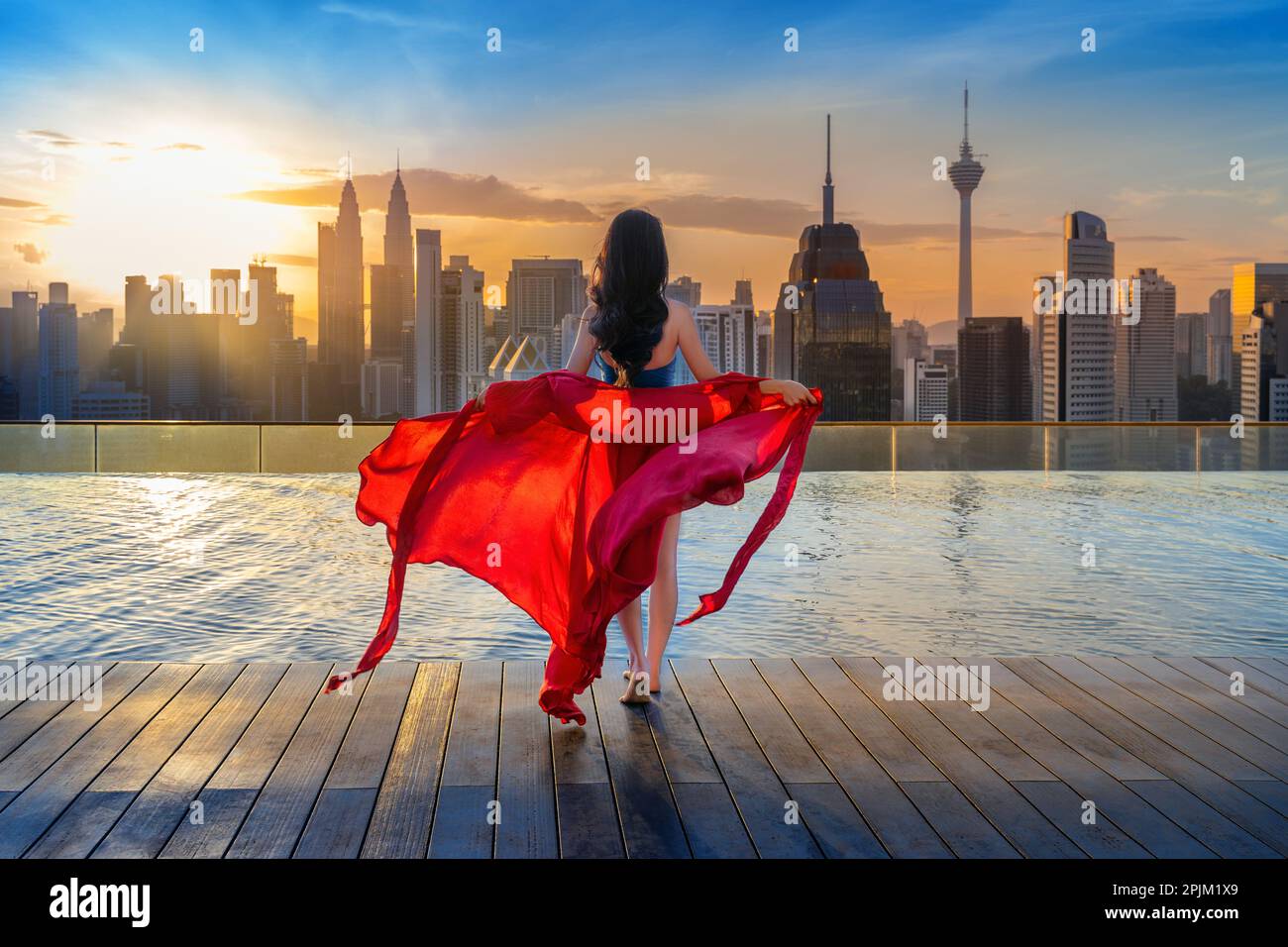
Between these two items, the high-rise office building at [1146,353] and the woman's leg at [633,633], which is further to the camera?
the high-rise office building at [1146,353]

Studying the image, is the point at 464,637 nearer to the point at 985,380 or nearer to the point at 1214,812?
the point at 1214,812

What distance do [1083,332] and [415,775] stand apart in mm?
25895

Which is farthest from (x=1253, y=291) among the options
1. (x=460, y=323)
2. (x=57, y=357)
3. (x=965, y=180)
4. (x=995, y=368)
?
(x=965, y=180)

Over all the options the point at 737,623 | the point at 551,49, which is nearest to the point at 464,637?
the point at 737,623

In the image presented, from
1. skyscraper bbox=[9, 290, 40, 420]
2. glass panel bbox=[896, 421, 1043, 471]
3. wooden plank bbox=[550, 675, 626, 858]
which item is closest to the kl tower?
skyscraper bbox=[9, 290, 40, 420]

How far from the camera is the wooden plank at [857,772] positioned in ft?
7.72

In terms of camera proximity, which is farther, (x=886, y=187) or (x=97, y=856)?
(x=886, y=187)

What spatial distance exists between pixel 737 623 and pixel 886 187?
1964 centimetres

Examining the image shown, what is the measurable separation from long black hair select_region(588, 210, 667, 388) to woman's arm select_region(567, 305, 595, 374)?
0.12 ft

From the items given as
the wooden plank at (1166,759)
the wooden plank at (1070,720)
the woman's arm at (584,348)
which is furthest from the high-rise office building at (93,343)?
the wooden plank at (1166,759)

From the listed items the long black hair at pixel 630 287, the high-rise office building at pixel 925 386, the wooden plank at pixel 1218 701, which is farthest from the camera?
the high-rise office building at pixel 925 386

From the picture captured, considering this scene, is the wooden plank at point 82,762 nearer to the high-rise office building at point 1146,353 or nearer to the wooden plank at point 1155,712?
the wooden plank at point 1155,712

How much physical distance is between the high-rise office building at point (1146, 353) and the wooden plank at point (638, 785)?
22.0 m

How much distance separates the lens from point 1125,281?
28016 mm
